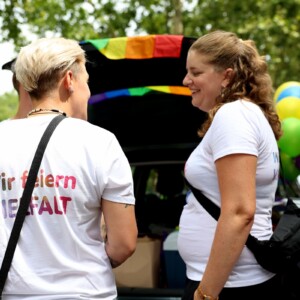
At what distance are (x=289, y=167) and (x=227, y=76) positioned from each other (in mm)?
3080

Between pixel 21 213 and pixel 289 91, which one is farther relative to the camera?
pixel 289 91

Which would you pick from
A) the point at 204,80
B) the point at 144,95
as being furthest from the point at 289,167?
the point at 204,80

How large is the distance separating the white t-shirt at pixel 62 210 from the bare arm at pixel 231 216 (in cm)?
39

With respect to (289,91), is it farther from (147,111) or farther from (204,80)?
(204,80)

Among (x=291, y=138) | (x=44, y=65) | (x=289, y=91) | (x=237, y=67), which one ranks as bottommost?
(x=291, y=138)

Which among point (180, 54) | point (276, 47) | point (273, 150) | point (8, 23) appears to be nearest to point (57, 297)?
point (273, 150)

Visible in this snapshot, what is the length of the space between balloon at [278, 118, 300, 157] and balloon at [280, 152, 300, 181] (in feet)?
0.30

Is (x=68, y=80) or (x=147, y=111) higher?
(x=68, y=80)

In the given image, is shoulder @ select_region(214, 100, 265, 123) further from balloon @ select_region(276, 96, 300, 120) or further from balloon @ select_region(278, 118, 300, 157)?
balloon @ select_region(276, 96, 300, 120)

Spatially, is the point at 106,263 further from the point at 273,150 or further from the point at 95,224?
the point at 273,150

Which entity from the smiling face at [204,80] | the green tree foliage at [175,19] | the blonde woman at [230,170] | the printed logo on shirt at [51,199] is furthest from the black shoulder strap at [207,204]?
the green tree foliage at [175,19]

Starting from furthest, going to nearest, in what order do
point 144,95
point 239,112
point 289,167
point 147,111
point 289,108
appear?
point 289,108 < point 289,167 < point 147,111 < point 144,95 < point 239,112

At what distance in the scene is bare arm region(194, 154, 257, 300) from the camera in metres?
2.14

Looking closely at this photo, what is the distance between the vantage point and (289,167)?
5293 millimetres
